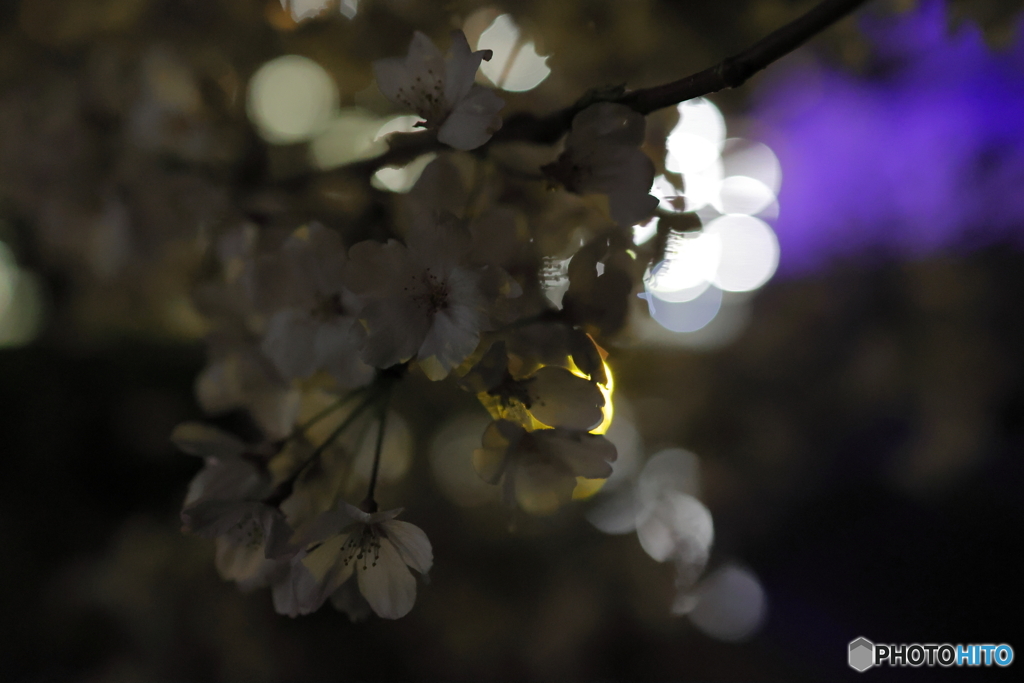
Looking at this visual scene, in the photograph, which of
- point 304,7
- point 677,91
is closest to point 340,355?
point 677,91

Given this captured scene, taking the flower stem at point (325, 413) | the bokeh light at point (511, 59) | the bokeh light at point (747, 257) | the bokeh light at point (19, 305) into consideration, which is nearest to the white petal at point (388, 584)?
the flower stem at point (325, 413)

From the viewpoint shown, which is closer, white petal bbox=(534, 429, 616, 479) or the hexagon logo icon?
white petal bbox=(534, 429, 616, 479)

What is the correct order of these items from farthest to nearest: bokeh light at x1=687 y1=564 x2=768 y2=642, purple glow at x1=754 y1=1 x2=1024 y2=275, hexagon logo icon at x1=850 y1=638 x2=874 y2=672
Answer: bokeh light at x1=687 y1=564 x2=768 y2=642 < purple glow at x1=754 y1=1 x2=1024 y2=275 < hexagon logo icon at x1=850 y1=638 x2=874 y2=672

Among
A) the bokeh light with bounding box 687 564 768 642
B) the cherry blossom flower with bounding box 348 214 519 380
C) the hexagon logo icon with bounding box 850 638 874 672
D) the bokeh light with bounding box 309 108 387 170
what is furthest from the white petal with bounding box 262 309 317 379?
the bokeh light with bounding box 687 564 768 642

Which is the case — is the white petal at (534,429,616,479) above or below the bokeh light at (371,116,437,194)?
below

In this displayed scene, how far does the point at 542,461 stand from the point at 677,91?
8.4 inches

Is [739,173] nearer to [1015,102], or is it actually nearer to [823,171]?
[823,171]

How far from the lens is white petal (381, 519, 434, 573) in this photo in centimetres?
30

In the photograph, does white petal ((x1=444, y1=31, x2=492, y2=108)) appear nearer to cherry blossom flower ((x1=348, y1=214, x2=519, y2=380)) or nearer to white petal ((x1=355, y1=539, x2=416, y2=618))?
cherry blossom flower ((x1=348, y1=214, x2=519, y2=380))

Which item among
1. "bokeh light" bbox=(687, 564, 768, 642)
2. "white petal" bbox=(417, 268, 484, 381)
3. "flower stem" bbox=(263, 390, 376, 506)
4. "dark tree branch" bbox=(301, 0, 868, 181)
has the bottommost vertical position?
"bokeh light" bbox=(687, 564, 768, 642)

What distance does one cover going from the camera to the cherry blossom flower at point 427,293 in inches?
10.7

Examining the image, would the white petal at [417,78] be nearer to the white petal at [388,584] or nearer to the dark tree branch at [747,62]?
the dark tree branch at [747,62]

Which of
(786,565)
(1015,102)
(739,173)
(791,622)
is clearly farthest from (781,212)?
(791,622)

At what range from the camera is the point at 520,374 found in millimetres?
310
